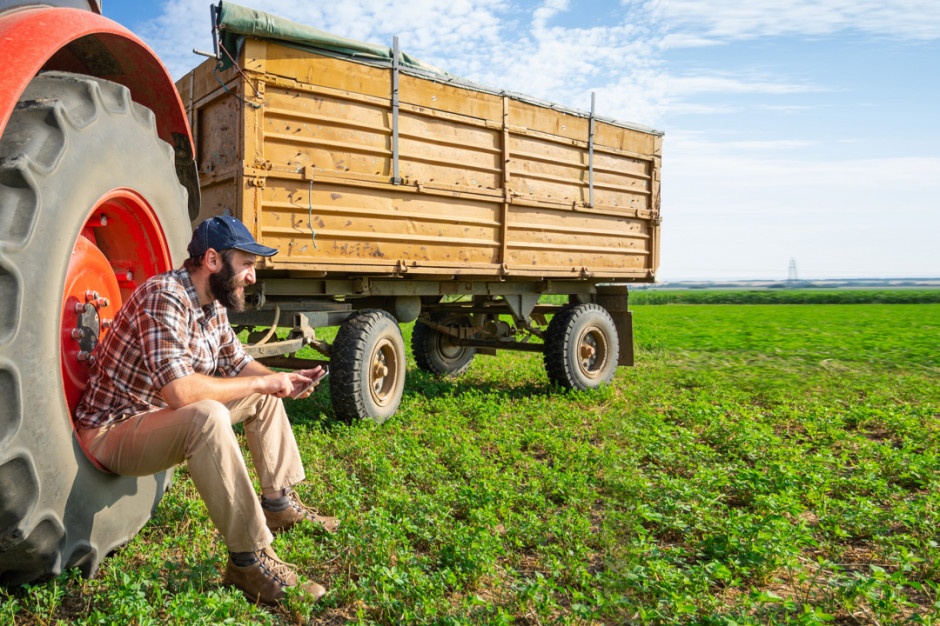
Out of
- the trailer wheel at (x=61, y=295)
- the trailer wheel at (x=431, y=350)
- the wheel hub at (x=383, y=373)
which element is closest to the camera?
the trailer wheel at (x=61, y=295)

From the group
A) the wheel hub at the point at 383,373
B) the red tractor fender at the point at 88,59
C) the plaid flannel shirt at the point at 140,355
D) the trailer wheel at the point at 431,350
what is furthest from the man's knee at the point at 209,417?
the trailer wheel at the point at 431,350

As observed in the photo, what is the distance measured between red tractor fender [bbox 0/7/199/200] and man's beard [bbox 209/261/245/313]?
3.17ft

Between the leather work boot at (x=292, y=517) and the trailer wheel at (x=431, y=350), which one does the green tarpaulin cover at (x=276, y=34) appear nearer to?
the leather work boot at (x=292, y=517)

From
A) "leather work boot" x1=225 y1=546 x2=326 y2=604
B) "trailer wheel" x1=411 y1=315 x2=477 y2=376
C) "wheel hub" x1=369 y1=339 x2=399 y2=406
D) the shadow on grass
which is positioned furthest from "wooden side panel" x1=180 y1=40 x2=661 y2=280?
"leather work boot" x1=225 y1=546 x2=326 y2=604

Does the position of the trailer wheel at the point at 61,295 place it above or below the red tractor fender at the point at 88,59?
below

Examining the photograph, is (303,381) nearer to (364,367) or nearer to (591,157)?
(364,367)

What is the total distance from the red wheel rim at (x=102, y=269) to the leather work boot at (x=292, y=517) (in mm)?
1111

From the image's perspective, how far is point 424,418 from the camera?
6098 mm

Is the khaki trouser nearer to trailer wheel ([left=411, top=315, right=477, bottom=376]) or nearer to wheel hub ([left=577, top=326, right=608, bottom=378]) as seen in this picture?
wheel hub ([left=577, top=326, right=608, bottom=378])

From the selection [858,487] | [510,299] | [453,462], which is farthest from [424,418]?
[858,487]

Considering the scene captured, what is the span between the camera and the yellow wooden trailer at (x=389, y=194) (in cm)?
494

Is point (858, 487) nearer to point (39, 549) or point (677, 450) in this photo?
point (677, 450)

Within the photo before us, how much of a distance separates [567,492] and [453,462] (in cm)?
93

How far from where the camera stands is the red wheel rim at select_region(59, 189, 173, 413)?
268 centimetres
